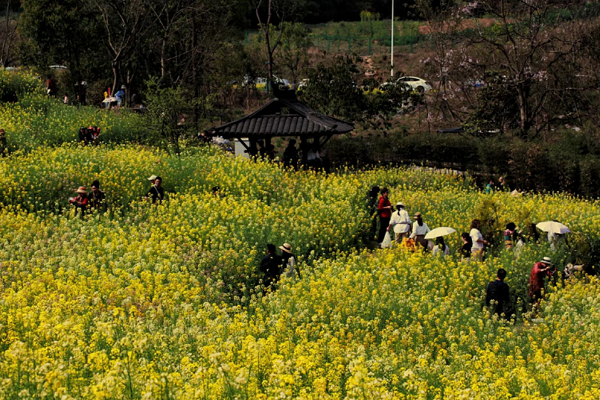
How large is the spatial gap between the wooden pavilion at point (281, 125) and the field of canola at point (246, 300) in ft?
5.95

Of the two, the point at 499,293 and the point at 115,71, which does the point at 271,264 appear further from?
the point at 115,71

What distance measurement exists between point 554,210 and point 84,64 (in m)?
30.9

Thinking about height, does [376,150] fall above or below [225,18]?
below

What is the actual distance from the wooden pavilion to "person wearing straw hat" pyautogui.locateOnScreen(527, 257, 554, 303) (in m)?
10.6

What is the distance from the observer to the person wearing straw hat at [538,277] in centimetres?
1463

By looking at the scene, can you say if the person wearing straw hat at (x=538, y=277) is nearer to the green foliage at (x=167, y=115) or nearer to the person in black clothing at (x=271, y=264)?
the person in black clothing at (x=271, y=264)

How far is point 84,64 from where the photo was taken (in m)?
44.2

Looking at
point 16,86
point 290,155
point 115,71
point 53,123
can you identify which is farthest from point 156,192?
point 16,86

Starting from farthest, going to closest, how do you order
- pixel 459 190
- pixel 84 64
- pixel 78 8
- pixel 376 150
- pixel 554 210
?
pixel 84 64 < pixel 78 8 < pixel 376 150 < pixel 459 190 < pixel 554 210

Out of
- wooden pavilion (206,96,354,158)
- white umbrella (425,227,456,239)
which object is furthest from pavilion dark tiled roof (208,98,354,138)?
white umbrella (425,227,456,239)

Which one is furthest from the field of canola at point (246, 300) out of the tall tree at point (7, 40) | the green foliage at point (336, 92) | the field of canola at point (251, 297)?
the tall tree at point (7, 40)

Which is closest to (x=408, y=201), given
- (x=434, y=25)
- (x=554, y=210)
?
(x=554, y=210)

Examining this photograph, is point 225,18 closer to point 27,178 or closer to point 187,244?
point 27,178

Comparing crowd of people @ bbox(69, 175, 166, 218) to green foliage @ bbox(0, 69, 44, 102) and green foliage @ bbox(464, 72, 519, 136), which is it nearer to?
green foliage @ bbox(0, 69, 44, 102)
